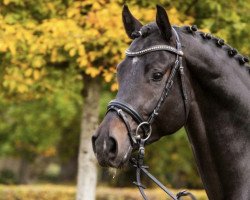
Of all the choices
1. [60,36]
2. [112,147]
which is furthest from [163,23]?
[60,36]

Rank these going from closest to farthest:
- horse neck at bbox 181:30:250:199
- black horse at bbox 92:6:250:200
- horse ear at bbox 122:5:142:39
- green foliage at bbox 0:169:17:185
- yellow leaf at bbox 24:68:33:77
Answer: black horse at bbox 92:6:250:200 → horse neck at bbox 181:30:250:199 → horse ear at bbox 122:5:142:39 → yellow leaf at bbox 24:68:33:77 → green foliage at bbox 0:169:17:185

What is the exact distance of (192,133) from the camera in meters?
3.93

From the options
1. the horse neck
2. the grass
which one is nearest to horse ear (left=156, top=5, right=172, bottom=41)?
the horse neck

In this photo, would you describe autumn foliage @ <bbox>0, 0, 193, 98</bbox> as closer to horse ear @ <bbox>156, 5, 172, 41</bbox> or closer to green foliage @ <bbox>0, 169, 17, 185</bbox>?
horse ear @ <bbox>156, 5, 172, 41</bbox>

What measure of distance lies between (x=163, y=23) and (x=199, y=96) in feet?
1.60

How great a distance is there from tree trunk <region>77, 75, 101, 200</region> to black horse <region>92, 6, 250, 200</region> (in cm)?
499

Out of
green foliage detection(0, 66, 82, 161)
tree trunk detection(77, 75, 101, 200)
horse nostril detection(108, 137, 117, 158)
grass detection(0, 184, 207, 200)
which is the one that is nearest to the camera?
horse nostril detection(108, 137, 117, 158)

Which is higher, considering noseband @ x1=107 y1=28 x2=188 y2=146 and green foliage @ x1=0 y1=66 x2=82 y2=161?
green foliage @ x1=0 y1=66 x2=82 y2=161

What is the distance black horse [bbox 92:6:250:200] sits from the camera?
3740 mm

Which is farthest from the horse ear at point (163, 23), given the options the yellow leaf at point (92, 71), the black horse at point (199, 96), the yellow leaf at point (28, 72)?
the yellow leaf at point (28, 72)

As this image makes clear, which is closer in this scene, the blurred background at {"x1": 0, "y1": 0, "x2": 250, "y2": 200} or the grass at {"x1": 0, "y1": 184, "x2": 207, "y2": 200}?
the blurred background at {"x1": 0, "y1": 0, "x2": 250, "y2": 200}

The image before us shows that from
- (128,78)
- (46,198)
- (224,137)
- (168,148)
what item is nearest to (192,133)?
(224,137)

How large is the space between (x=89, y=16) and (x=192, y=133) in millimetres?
4098

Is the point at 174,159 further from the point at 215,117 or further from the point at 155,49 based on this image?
the point at 155,49
